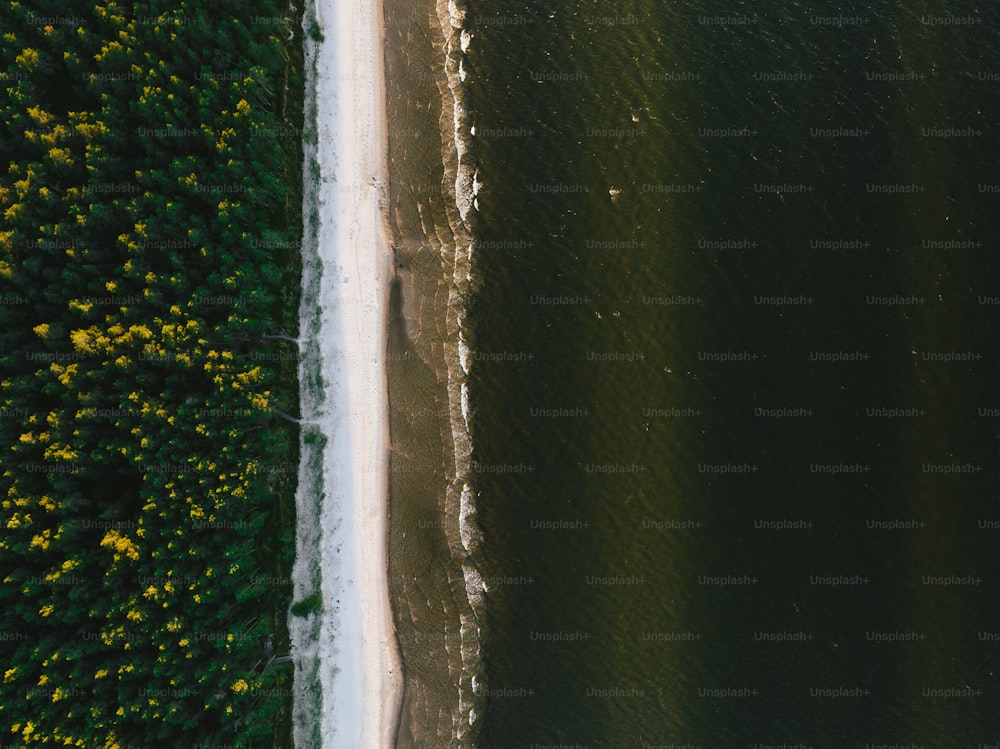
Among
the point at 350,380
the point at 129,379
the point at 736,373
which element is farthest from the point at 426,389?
the point at 736,373

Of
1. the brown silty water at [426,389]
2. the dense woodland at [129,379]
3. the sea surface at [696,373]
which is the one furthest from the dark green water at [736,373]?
the dense woodland at [129,379]

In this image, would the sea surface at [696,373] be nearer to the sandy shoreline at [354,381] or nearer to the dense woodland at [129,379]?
the sandy shoreline at [354,381]

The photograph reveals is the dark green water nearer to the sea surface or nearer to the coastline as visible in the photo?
the sea surface

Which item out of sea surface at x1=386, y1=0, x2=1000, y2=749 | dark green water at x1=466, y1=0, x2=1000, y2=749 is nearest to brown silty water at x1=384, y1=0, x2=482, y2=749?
sea surface at x1=386, y1=0, x2=1000, y2=749

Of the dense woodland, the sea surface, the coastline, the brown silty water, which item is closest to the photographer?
the dense woodland

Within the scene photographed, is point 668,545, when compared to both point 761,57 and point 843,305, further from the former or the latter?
point 761,57

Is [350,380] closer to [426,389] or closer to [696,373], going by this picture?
[426,389]

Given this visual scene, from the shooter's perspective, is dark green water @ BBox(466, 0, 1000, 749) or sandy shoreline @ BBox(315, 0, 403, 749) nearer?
sandy shoreline @ BBox(315, 0, 403, 749)
